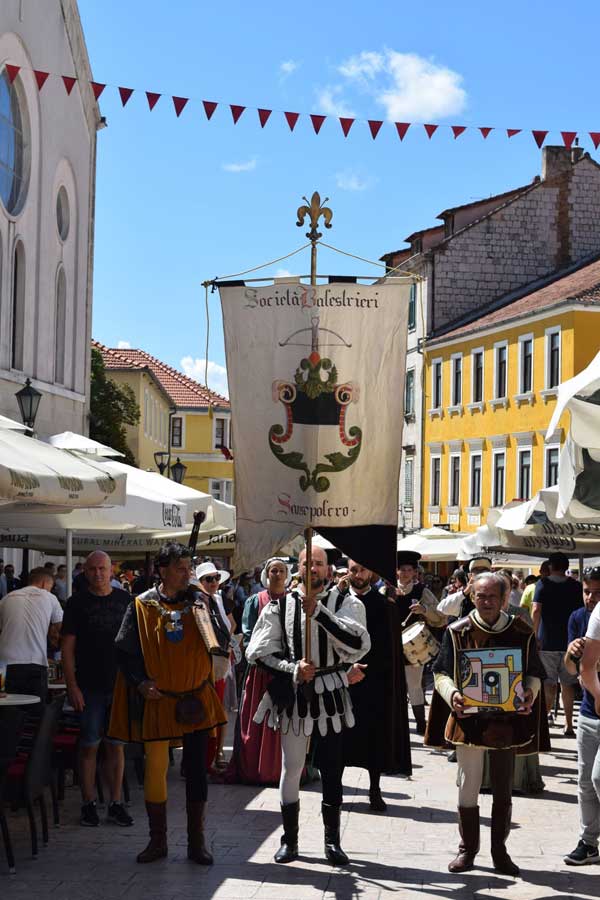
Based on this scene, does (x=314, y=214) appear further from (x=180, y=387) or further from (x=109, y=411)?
(x=180, y=387)

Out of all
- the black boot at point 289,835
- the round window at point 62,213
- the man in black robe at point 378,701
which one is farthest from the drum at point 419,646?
the round window at point 62,213

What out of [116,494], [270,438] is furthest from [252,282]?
[116,494]

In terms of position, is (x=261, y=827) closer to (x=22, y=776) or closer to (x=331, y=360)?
(x=22, y=776)

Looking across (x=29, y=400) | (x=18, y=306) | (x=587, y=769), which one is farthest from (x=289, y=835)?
(x=18, y=306)

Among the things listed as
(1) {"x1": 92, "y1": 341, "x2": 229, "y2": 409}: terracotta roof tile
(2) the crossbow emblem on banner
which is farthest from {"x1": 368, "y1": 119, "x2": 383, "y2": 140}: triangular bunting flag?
(1) {"x1": 92, "y1": 341, "x2": 229, "y2": 409}: terracotta roof tile

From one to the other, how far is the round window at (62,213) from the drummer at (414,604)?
52.7 feet

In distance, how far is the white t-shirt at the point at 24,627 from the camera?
11094 millimetres

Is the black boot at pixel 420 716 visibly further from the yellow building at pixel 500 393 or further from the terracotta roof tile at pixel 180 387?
the terracotta roof tile at pixel 180 387

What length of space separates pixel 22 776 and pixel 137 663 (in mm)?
1030

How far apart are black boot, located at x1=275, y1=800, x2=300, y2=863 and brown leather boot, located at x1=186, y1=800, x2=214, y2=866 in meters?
0.44

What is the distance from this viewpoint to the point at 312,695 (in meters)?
8.78

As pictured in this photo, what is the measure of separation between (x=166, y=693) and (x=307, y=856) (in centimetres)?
141

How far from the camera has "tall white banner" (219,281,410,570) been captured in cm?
911

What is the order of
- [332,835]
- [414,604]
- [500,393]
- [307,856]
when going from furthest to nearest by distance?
[500,393], [414,604], [307,856], [332,835]
